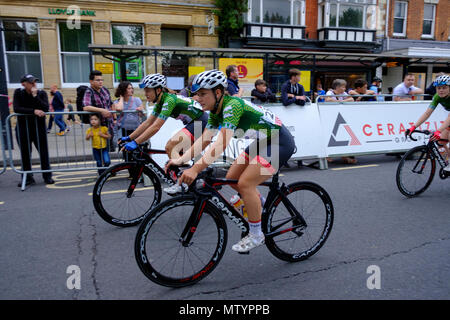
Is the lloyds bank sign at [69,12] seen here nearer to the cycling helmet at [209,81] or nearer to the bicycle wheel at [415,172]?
the bicycle wheel at [415,172]

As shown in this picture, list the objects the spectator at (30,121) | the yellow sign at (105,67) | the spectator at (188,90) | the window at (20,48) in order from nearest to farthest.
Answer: the spectator at (30,121) < the spectator at (188,90) < the yellow sign at (105,67) < the window at (20,48)

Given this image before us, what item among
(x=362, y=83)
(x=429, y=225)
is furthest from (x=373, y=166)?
(x=429, y=225)

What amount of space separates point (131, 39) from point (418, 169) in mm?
16092

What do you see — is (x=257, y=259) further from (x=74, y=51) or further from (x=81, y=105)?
(x=74, y=51)

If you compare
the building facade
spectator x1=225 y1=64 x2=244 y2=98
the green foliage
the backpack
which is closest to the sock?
spectator x1=225 y1=64 x2=244 y2=98

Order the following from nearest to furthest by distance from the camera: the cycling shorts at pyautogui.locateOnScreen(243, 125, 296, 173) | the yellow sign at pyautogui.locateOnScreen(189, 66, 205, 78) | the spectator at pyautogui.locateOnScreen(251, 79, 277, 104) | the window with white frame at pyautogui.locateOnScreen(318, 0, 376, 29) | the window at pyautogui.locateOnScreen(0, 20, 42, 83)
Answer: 1. the cycling shorts at pyautogui.locateOnScreen(243, 125, 296, 173)
2. the spectator at pyautogui.locateOnScreen(251, 79, 277, 104)
3. the yellow sign at pyautogui.locateOnScreen(189, 66, 205, 78)
4. the window at pyautogui.locateOnScreen(0, 20, 42, 83)
5. the window with white frame at pyautogui.locateOnScreen(318, 0, 376, 29)

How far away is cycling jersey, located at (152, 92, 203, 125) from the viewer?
4.47m

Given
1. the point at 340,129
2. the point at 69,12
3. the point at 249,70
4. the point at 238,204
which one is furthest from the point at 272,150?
the point at 69,12

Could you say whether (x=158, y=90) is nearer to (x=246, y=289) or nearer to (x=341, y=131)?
(x=246, y=289)

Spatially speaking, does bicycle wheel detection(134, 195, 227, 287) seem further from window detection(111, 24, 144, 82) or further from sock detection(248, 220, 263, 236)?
window detection(111, 24, 144, 82)

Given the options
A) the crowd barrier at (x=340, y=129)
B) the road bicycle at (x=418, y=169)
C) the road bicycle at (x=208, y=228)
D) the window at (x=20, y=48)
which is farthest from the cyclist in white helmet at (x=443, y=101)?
the window at (x=20, y=48)

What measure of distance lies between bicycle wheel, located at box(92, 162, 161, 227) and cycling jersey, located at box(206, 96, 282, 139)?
168 centimetres

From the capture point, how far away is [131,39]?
18.2 m

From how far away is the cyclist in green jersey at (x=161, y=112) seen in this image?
4461 mm
